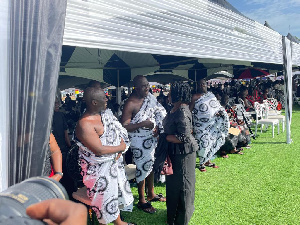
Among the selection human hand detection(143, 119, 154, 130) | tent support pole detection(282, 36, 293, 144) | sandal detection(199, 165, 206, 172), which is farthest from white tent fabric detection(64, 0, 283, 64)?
sandal detection(199, 165, 206, 172)

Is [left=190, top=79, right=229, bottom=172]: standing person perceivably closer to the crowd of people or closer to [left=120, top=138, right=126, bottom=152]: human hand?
the crowd of people

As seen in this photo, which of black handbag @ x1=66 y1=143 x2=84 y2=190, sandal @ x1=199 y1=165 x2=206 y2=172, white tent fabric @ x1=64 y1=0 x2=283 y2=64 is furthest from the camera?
sandal @ x1=199 y1=165 x2=206 y2=172

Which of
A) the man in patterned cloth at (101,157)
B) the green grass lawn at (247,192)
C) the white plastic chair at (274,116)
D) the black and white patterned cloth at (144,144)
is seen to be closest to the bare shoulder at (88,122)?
the man in patterned cloth at (101,157)

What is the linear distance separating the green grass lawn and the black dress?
481 millimetres

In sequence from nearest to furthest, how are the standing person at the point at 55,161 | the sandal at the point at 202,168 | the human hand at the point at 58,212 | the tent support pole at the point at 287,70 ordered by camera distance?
1. the human hand at the point at 58,212
2. the standing person at the point at 55,161
3. the sandal at the point at 202,168
4. the tent support pole at the point at 287,70

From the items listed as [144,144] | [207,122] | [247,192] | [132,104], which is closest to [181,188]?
[144,144]

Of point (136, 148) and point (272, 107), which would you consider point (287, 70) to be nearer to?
point (272, 107)

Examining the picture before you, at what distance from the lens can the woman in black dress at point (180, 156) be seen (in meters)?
2.96

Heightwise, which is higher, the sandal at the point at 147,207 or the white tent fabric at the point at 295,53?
the white tent fabric at the point at 295,53

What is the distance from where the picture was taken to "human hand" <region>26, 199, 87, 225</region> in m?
0.78

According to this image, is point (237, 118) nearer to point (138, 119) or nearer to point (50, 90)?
point (138, 119)

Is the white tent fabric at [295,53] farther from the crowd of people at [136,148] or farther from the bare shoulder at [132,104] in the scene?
the bare shoulder at [132,104]

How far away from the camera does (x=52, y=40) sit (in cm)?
172

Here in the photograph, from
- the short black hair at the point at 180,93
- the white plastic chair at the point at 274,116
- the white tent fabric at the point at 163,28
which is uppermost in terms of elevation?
the white tent fabric at the point at 163,28
